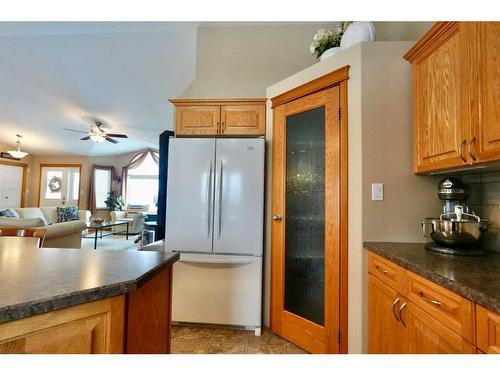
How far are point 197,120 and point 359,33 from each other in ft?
5.00

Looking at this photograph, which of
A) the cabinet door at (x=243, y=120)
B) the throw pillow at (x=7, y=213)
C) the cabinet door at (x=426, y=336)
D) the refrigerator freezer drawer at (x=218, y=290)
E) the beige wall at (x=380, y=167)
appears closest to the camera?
the cabinet door at (x=426, y=336)

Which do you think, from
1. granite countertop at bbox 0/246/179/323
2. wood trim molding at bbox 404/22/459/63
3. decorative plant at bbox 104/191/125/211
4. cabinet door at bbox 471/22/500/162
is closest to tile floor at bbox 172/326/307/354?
granite countertop at bbox 0/246/179/323

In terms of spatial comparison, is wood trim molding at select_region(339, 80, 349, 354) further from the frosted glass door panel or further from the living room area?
the living room area

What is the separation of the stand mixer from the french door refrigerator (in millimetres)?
1220

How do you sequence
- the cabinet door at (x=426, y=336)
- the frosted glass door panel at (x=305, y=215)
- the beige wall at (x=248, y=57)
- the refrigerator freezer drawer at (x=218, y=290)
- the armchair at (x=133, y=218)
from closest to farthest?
the cabinet door at (x=426, y=336), the frosted glass door panel at (x=305, y=215), the refrigerator freezer drawer at (x=218, y=290), the beige wall at (x=248, y=57), the armchair at (x=133, y=218)

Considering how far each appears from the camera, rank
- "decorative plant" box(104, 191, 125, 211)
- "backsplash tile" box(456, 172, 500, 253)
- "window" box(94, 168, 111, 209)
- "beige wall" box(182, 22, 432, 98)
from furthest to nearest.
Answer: "window" box(94, 168, 111, 209) < "decorative plant" box(104, 191, 125, 211) < "beige wall" box(182, 22, 432, 98) < "backsplash tile" box(456, 172, 500, 253)

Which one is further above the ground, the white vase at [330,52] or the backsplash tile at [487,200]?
the white vase at [330,52]

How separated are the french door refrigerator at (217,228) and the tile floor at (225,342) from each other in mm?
86

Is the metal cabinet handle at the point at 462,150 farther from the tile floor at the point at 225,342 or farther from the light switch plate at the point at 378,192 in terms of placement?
the tile floor at the point at 225,342

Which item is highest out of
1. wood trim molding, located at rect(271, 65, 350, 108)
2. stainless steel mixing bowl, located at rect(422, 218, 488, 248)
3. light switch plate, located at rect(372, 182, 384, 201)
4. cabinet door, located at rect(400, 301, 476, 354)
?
wood trim molding, located at rect(271, 65, 350, 108)

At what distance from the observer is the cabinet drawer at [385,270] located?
1.24 meters

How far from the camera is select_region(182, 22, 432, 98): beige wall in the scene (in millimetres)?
2734

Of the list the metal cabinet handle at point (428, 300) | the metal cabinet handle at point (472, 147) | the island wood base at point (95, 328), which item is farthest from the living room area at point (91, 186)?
the metal cabinet handle at point (472, 147)

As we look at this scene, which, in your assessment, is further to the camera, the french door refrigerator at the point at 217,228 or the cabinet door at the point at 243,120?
the cabinet door at the point at 243,120
